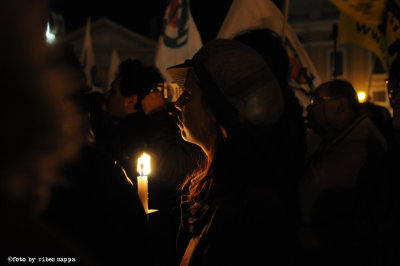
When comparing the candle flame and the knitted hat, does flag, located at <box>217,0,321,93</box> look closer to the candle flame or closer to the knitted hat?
the candle flame

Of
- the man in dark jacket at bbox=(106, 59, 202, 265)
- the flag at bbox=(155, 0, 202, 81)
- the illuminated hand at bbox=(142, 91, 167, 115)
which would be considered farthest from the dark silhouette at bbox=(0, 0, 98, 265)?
the flag at bbox=(155, 0, 202, 81)

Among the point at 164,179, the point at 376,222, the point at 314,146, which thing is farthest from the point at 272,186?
the point at 314,146

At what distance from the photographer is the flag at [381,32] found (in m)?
4.14

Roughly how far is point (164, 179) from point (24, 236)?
231cm

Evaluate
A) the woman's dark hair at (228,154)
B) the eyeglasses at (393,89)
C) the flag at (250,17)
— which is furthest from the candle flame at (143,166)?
the flag at (250,17)

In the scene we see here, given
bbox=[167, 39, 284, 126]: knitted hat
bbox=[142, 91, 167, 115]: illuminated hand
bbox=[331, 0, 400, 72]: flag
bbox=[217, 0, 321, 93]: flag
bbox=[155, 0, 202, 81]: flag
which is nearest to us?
bbox=[167, 39, 284, 126]: knitted hat

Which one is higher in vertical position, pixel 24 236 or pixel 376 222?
pixel 24 236

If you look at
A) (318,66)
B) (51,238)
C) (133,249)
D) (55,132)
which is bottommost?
(133,249)

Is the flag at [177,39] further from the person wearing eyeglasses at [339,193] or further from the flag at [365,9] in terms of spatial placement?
the person wearing eyeglasses at [339,193]

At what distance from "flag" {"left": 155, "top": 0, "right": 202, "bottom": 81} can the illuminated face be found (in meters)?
3.94

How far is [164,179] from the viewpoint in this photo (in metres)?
2.95

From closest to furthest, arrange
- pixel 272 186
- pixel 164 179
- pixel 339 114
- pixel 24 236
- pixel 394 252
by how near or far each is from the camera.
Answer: pixel 24 236 → pixel 272 186 → pixel 394 252 → pixel 164 179 → pixel 339 114

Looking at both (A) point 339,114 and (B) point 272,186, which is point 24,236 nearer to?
(B) point 272,186

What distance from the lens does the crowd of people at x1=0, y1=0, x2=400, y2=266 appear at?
2.22 ft
